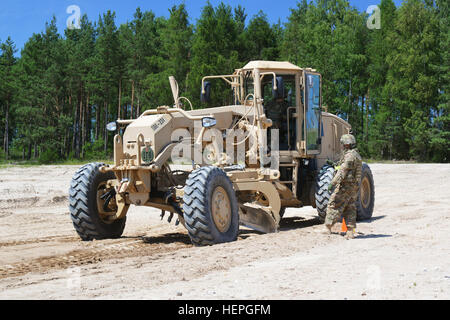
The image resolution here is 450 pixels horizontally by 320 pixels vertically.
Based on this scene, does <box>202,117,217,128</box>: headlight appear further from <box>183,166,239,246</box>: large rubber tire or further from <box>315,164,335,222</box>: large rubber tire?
<box>315,164,335,222</box>: large rubber tire

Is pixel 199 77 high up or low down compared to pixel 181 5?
down

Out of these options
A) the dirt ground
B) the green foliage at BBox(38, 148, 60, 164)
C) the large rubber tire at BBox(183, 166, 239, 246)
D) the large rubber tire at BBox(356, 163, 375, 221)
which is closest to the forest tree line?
the green foliage at BBox(38, 148, 60, 164)

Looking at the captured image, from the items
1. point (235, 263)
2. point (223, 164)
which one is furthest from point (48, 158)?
point (235, 263)

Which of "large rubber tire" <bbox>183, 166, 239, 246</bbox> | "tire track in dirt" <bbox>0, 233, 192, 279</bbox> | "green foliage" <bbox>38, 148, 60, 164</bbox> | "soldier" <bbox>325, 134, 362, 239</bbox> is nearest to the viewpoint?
"tire track in dirt" <bbox>0, 233, 192, 279</bbox>

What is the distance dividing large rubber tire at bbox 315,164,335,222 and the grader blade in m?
1.42

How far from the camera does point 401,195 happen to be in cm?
1877

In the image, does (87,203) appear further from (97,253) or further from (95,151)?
(95,151)

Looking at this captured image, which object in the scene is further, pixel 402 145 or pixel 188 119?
pixel 402 145

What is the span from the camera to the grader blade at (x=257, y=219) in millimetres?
9825

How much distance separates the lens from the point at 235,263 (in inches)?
275

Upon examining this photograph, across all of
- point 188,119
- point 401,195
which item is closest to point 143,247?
point 188,119

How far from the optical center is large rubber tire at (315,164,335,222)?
11.3 meters

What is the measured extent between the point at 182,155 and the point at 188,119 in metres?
0.68
